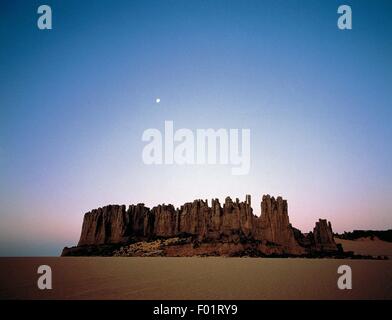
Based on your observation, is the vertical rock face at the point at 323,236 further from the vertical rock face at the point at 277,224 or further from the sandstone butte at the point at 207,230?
the vertical rock face at the point at 277,224

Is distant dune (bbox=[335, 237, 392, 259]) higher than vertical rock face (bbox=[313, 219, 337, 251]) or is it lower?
lower

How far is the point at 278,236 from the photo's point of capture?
375 ft

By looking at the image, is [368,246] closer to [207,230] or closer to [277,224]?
[277,224]

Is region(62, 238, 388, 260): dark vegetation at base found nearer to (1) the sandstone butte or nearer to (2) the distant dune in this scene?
(1) the sandstone butte

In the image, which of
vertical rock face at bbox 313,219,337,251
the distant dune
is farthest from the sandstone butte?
the distant dune

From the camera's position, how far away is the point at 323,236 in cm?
11675

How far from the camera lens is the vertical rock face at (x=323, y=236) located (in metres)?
113

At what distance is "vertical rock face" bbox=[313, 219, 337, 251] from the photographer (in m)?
113
